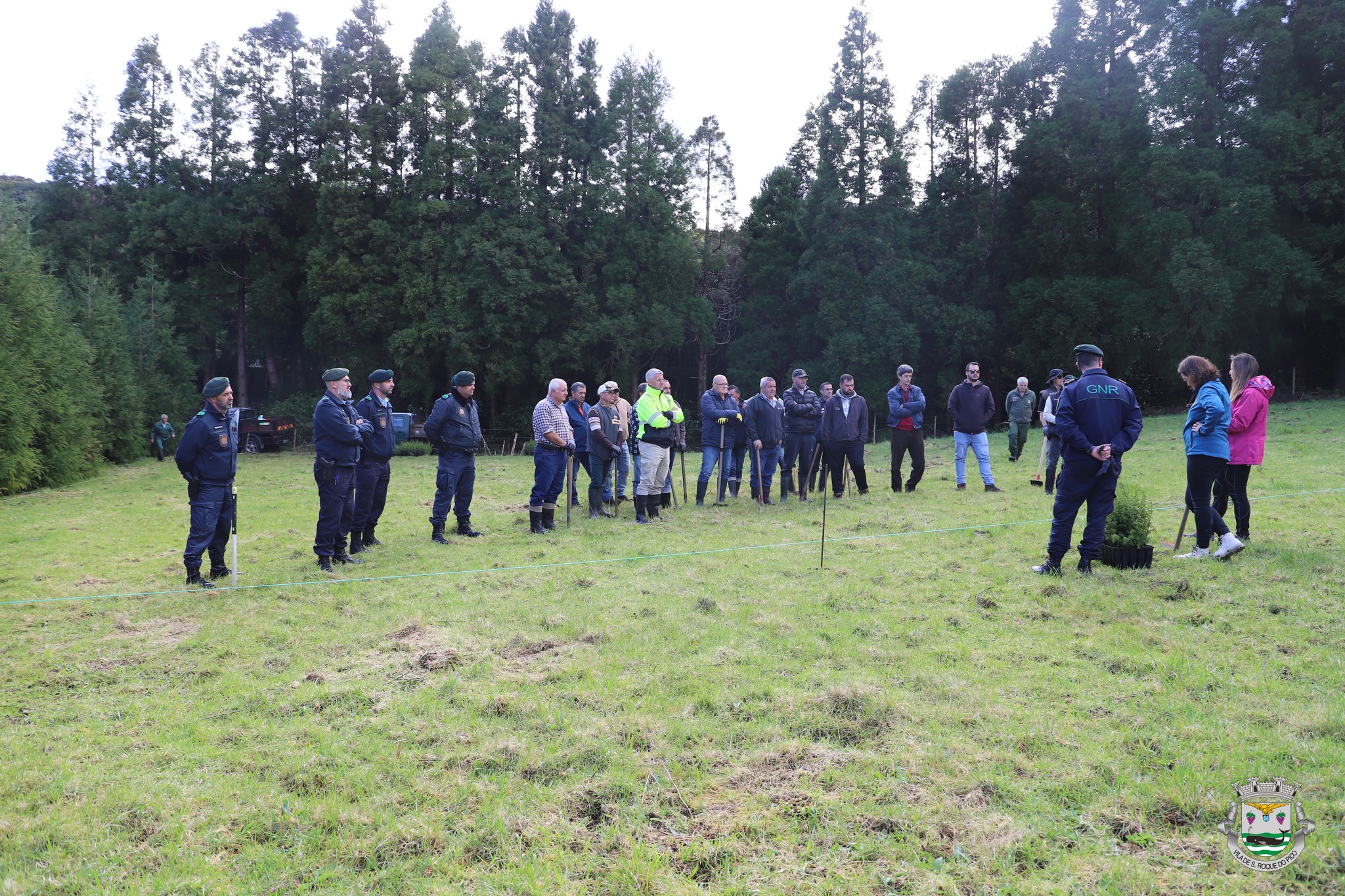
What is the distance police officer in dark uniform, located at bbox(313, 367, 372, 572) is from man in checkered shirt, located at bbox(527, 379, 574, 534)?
98.2 inches

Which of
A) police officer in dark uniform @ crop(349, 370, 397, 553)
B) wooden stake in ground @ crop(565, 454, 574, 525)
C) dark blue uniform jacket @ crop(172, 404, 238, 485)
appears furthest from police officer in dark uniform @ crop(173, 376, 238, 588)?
wooden stake in ground @ crop(565, 454, 574, 525)

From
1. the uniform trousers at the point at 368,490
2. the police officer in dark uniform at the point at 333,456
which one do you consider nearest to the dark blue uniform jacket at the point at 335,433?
the police officer in dark uniform at the point at 333,456

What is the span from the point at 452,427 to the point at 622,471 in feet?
12.5

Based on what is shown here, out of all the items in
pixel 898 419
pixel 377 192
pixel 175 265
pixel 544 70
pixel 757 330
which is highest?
pixel 544 70

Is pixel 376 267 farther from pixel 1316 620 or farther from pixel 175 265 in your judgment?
pixel 1316 620

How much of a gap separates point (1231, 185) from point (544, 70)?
84.3ft

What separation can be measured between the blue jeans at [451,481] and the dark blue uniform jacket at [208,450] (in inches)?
97.8

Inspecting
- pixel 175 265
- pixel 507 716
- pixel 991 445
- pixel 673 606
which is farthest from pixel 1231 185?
pixel 175 265

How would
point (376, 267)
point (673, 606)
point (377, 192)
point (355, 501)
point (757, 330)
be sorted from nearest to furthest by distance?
point (673, 606), point (355, 501), point (376, 267), point (377, 192), point (757, 330)

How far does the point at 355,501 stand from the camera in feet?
30.5

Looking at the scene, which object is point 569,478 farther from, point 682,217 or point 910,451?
point 682,217

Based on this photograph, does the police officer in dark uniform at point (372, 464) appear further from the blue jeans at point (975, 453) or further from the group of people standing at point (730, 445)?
the blue jeans at point (975, 453)

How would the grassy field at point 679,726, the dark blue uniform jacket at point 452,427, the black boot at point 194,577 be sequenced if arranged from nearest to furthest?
the grassy field at point 679,726 → the black boot at point 194,577 → the dark blue uniform jacket at point 452,427

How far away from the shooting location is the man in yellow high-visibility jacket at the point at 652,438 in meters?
11.0
